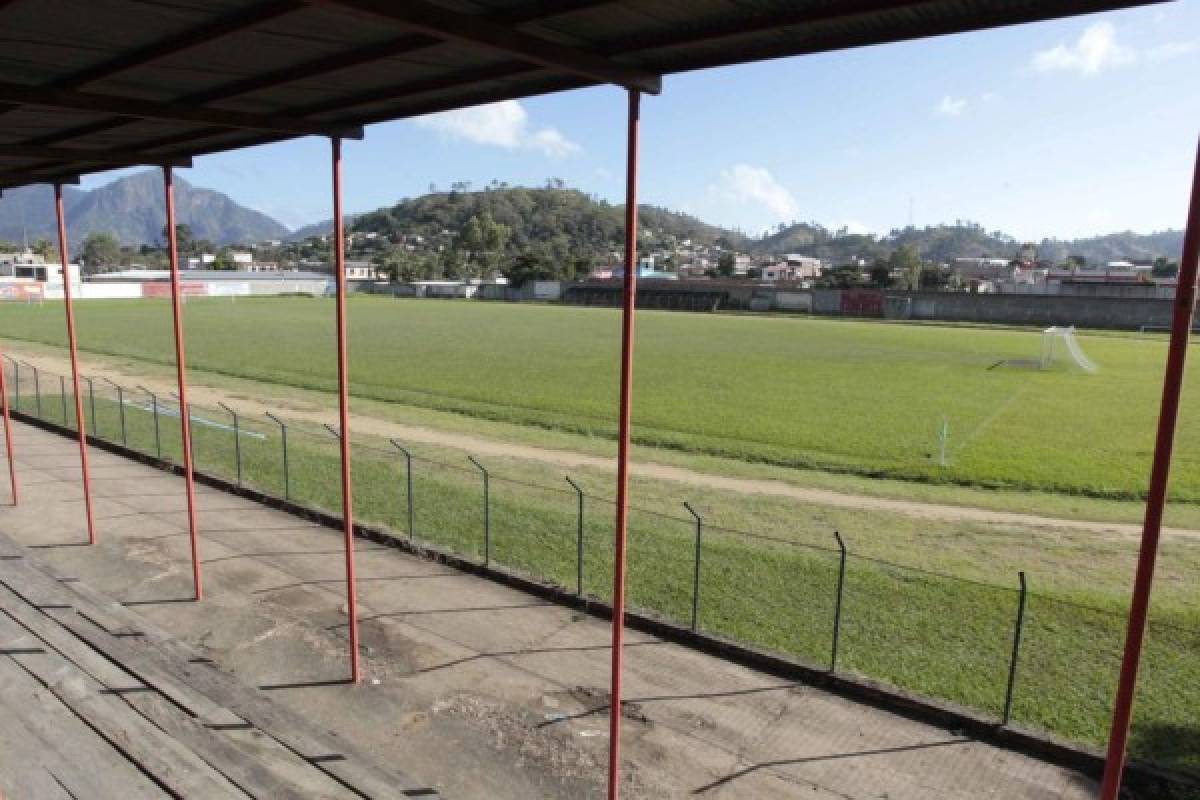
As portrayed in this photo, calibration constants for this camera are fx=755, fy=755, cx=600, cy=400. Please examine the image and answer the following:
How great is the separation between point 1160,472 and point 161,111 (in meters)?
6.23

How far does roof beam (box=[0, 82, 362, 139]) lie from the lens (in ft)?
15.8

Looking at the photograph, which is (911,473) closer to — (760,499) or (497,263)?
(760,499)

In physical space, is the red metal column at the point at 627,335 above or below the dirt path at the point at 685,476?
above

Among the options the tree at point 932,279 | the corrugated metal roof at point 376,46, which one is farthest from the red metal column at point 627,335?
the tree at point 932,279

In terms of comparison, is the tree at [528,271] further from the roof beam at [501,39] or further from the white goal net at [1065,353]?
the roof beam at [501,39]

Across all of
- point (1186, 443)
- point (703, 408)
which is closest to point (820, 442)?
point (703, 408)

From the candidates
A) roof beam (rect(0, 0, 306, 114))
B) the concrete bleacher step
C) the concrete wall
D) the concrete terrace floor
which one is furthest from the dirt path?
the concrete wall

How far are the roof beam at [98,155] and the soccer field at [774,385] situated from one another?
1487 centimetres

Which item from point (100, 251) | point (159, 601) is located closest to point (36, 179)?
point (159, 601)

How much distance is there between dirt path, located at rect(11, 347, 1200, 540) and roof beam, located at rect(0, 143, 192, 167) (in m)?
11.6

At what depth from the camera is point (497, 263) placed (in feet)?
557

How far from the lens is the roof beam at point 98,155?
7.01m

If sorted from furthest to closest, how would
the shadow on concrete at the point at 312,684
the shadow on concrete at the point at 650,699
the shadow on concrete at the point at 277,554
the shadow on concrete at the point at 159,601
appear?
the shadow on concrete at the point at 277,554, the shadow on concrete at the point at 159,601, the shadow on concrete at the point at 312,684, the shadow on concrete at the point at 650,699

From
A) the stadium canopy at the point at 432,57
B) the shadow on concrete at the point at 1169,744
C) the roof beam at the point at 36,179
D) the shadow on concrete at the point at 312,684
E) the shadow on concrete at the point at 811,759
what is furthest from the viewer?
the roof beam at the point at 36,179
